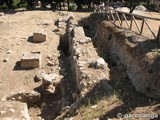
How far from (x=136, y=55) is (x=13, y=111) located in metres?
5.08

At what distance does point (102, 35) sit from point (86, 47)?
3714mm

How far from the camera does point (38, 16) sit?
22.6m

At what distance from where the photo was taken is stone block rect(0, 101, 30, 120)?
7814mm

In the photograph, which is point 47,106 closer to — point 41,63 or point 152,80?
point 41,63

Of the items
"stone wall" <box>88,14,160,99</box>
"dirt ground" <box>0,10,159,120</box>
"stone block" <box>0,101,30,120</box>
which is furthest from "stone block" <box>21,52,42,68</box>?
"stone block" <box>0,101,30,120</box>

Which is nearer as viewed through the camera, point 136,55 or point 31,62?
point 136,55

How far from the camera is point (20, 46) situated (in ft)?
49.6

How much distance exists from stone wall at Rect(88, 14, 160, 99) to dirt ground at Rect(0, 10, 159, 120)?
300 cm

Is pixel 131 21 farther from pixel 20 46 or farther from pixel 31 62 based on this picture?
pixel 20 46

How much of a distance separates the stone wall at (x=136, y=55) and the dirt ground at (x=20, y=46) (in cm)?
300

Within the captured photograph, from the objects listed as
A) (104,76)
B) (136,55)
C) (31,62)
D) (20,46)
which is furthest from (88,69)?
(20,46)

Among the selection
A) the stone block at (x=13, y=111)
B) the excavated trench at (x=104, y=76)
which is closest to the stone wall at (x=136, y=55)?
the excavated trench at (x=104, y=76)

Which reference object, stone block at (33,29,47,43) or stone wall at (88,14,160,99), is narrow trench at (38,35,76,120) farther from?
stone block at (33,29,47,43)

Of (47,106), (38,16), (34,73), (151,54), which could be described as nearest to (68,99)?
(47,106)
